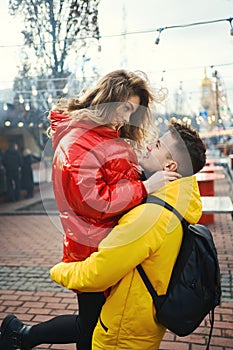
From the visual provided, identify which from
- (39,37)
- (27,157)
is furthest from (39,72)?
(27,157)

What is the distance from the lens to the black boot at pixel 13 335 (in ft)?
7.12

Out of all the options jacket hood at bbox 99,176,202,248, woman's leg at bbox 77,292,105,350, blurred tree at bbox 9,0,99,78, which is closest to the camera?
jacket hood at bbox 99,176,202,248

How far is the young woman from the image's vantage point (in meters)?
1.45

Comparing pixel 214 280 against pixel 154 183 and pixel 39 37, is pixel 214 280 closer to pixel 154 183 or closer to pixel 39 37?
pixel 154 183

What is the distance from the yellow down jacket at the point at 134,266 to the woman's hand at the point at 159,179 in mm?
28

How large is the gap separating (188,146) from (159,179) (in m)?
0.22

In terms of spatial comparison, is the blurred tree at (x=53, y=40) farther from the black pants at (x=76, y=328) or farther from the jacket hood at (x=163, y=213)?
the jacket hood at (x=163, y=213)

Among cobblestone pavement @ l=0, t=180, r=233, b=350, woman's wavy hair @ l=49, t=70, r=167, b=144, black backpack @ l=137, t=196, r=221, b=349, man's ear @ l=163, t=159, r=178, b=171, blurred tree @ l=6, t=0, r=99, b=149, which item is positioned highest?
blurred tree @ l=6, t=0, r=99, b=149

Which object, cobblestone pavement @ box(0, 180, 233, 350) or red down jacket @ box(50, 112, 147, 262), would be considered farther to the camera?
cobblestone pavement @ box(0, 180, 233, 350)

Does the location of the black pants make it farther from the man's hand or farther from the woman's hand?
the woman's hand

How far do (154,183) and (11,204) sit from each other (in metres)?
9.84

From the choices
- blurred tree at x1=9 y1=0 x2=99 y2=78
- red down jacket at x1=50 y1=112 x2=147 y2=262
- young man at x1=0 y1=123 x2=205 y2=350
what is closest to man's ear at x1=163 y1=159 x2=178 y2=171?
young man at x1=0 y1=123 x2=205 y2=350

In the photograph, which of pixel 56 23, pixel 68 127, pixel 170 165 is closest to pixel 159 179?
pixel 170 165

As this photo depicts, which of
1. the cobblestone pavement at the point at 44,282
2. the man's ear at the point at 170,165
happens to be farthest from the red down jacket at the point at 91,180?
the cobblestone pavement at the point at 44,282
